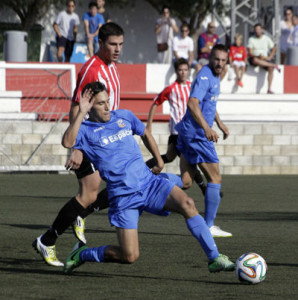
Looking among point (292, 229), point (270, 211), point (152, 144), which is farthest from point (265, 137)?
point (152, 144)

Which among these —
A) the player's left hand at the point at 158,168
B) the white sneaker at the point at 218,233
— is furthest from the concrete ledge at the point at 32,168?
the player's left hand at the point at 158,168

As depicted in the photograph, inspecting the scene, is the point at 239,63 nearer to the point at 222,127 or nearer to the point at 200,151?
the point at 222,127

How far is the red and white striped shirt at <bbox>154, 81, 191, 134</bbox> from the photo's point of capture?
12.9m

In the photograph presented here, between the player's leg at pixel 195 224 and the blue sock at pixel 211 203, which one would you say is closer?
the player's leg at pixel 195 224

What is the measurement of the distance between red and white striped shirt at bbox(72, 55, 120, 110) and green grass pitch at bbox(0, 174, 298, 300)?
139 cm

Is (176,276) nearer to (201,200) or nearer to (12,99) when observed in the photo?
(201,200)

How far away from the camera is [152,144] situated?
22.6 ft

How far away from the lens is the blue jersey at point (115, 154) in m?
6.45

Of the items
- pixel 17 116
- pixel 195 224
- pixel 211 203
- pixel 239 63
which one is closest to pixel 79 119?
pixel 195 224

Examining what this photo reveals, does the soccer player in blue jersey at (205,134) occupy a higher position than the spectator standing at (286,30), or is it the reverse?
the spectator standing at (286,30)

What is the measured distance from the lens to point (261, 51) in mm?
21141

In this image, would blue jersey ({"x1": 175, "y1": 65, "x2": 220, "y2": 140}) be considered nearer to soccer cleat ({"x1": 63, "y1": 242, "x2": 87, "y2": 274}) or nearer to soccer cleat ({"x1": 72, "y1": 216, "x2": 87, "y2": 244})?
soccer cleat ({"x1": 72, "y1": 216, "x2": 87, "y2": 244})

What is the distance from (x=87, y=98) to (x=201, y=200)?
7.16 m

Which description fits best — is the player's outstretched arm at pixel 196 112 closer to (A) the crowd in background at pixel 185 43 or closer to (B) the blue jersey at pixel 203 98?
(B) the blue jersey at pixel 203 98
